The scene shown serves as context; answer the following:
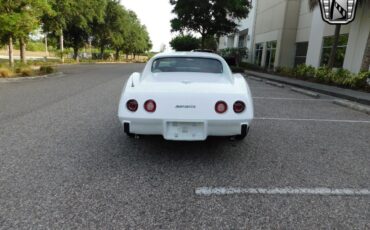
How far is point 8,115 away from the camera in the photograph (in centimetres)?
621

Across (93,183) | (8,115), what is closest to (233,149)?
(93,183)

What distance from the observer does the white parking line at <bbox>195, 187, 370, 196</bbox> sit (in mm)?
3080

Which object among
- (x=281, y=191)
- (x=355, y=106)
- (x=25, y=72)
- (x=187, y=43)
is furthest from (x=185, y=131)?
(x=187, y=43)

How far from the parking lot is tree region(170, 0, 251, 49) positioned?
27714mm

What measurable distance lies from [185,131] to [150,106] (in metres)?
0.53

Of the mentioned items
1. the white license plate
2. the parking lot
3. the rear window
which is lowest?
the parking lot

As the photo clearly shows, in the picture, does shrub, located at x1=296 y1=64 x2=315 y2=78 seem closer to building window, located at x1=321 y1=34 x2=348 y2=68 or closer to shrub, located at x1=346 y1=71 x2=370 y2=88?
building window, located at x1=321 y1=34 x2=348 y2=68

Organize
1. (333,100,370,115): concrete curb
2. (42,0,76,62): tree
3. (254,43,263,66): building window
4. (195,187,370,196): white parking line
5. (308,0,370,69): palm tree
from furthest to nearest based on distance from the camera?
1. (254,43,263,66): building window
2. (42,0,76,62): tree
3. (308,0,370,69): palm tree
4. (333,100,370,115): concrete curb
5. (195,187,370,196): white parking line

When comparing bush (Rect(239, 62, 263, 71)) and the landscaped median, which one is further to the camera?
bush (Rect(239, 62, 263, 71))

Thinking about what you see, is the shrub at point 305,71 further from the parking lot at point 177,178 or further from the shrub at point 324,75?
the parking lot at point 177,178

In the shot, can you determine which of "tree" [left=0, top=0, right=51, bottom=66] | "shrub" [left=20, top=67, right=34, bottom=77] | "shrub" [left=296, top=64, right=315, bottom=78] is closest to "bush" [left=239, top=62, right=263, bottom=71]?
"shrub" [left=296, top=64, right=315, bottom=78]

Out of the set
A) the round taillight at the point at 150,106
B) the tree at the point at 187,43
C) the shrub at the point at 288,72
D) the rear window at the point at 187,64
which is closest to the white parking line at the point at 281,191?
the round taillight at the point at 150,106

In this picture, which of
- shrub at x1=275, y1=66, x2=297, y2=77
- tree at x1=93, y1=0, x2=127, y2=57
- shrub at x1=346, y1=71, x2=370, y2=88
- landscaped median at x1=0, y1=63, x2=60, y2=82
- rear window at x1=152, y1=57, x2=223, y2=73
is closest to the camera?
rear window at x1=152, y1=57, x2=223, y2=73

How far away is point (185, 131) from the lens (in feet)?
11.8
